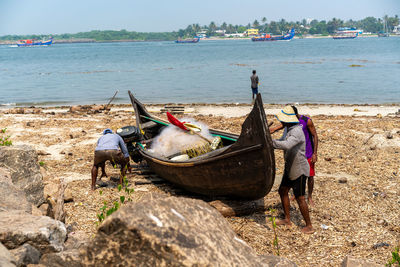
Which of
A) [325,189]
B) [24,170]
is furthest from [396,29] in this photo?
[24,170]

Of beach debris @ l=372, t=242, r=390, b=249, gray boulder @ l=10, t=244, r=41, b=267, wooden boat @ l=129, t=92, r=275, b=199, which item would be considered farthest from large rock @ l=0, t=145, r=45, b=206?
beach debris @ l=372, t=242, r=390, b=249

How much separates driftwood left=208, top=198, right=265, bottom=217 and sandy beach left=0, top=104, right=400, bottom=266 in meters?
0.11

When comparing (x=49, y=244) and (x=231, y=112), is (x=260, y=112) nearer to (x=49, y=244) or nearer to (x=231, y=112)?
(x=49, y=244)

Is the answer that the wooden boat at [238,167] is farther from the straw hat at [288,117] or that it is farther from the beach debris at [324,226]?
the beach debris at [324,226]

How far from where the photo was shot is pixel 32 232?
12.2ft

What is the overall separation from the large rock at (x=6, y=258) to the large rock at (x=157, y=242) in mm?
583

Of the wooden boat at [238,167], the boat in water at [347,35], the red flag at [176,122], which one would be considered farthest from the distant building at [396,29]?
the wooden boat at [238,167]

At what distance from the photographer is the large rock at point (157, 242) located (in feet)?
9.63

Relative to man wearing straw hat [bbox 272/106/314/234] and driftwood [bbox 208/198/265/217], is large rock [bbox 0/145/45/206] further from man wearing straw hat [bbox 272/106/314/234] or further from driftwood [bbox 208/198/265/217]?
man wearing straw hat [bbox 272/106/314/234]

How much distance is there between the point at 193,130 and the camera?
8508 mm

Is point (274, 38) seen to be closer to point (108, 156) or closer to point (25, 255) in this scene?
point (108, 156)

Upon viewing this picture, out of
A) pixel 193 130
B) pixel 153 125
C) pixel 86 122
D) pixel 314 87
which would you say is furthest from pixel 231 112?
pixel 314 87

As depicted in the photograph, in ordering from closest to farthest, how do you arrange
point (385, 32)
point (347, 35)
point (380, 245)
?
point (380, 245)
point (347, 35)
point (385, 32)

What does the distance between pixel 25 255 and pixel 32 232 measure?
26 cm
